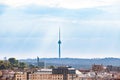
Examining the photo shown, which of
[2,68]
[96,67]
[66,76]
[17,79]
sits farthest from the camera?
[96,67]

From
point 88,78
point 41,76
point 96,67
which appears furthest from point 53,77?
point 96,67

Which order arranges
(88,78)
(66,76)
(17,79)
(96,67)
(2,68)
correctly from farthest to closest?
(96,67)
(2,68)
(88,78)
(66,76)
(17,79)

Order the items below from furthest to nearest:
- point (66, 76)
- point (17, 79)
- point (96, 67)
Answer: point (96, 67), point (66, 76), point (17, 79)

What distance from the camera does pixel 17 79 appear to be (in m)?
126

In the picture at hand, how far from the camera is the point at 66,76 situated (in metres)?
138

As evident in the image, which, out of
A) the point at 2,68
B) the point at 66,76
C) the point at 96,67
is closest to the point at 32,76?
the point at 66,76

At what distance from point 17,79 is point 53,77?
8558 millimetres

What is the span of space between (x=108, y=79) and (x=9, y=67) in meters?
41.6

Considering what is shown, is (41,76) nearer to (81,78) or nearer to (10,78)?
(10,78)

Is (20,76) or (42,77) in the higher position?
(20,76)

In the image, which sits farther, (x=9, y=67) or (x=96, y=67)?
(x=96, y=67)

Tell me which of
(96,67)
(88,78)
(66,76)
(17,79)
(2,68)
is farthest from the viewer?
(96,67)

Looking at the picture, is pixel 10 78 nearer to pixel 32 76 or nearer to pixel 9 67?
pixel 32 76

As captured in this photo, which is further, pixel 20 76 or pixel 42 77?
pixel 20 76
